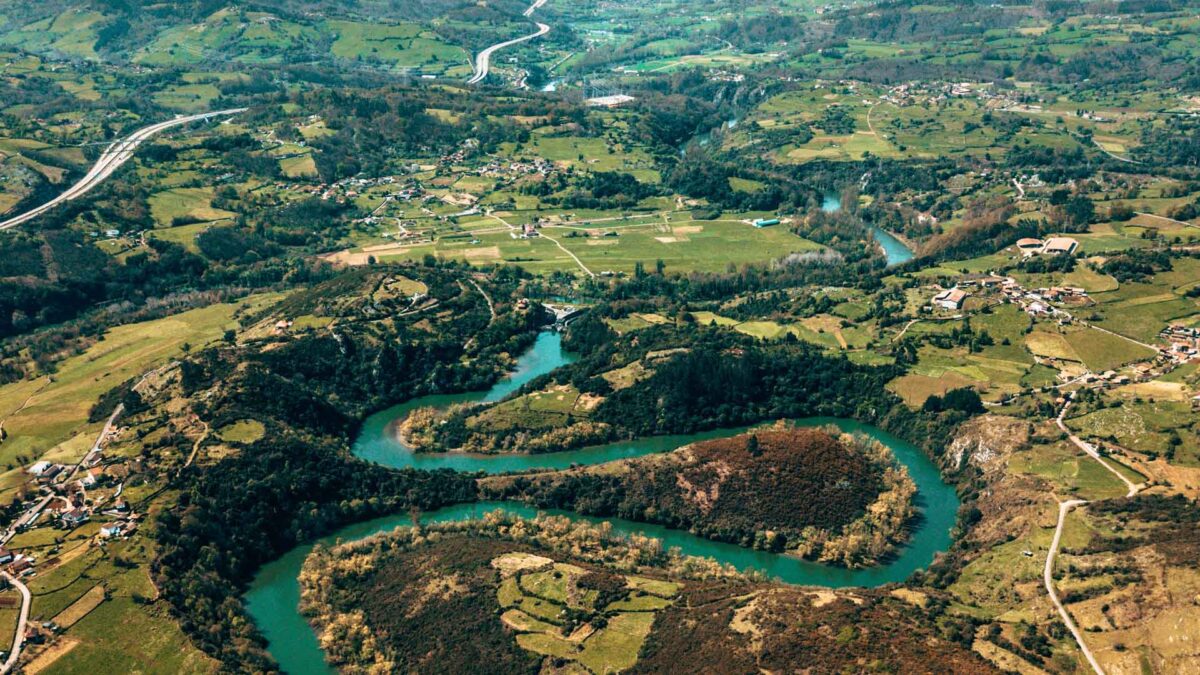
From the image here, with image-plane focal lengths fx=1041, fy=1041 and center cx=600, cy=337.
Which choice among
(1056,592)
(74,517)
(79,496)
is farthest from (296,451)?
(1056,592)

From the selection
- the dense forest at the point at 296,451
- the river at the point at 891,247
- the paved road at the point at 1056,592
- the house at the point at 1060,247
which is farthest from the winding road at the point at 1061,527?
the river at the point at 891,247

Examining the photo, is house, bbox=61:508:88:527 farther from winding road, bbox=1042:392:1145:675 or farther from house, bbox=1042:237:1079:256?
house, bbox=1042:237:1079:256

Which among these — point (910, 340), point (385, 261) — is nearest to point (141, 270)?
point (385, 261)

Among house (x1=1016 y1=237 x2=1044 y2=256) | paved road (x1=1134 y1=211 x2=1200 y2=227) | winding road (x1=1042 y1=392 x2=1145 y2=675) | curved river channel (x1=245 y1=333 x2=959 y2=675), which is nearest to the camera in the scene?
winding road (x1=1042 y1=392 x2=1145 y2=675)

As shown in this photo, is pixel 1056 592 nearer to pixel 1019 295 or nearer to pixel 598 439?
pixel 598 439

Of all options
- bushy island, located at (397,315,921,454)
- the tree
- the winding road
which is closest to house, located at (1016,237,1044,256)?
bushy island, located at (397,315,921,454)

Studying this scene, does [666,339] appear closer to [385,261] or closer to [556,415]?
[556,415]
